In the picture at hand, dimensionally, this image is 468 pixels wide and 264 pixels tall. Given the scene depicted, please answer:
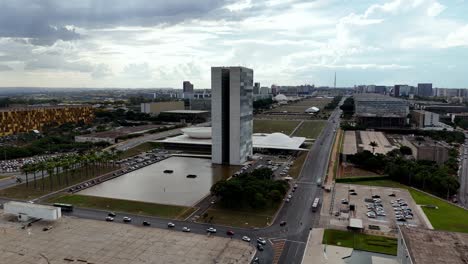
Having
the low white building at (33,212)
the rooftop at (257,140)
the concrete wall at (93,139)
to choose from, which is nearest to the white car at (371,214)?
the low white building at (33,212)

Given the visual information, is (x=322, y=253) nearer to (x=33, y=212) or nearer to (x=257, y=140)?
(x=33, y=212)

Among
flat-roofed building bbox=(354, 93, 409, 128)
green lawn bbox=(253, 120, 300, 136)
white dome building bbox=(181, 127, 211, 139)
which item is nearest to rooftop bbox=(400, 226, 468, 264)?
white dome building bbox=(181, 127, 211, 139)

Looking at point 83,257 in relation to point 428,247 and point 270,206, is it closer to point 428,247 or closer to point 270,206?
point 270,206

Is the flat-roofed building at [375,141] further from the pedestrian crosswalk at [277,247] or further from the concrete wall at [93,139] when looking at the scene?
the concrete wall at [93,139]

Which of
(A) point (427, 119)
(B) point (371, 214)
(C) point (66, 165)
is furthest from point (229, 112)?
(A) point (427, 119)

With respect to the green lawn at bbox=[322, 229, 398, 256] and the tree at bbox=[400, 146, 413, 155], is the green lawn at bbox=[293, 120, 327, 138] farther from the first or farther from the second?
the green lawn at bbox=[322, 229, 398, 256]

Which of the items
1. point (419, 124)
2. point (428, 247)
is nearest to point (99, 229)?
point (428, 247)
